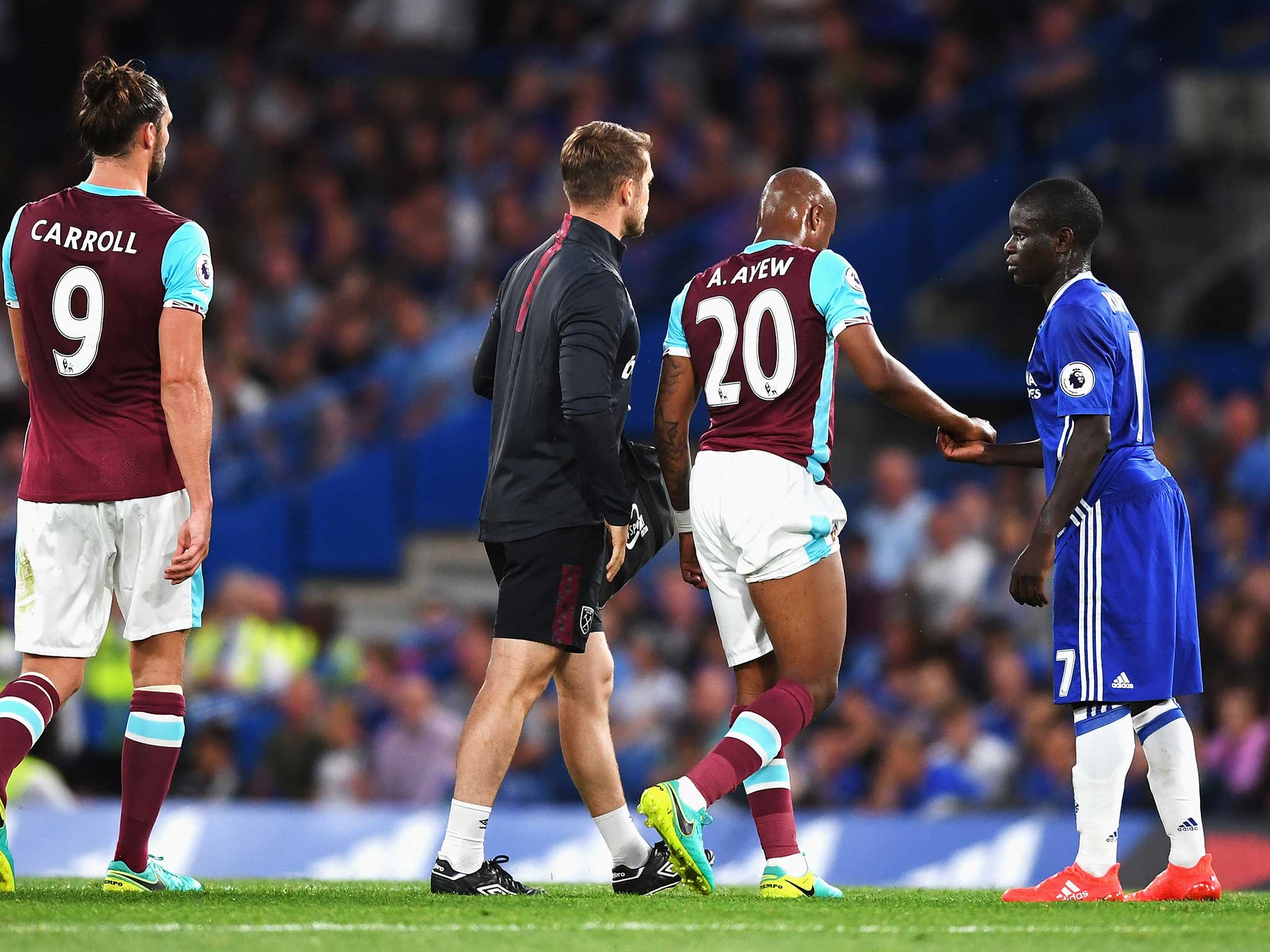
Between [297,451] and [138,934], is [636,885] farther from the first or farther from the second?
[297,451]

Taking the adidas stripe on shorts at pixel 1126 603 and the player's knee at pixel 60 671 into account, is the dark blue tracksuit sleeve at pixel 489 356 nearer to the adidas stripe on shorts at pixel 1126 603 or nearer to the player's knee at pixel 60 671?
the player's knee at pixel 60 671

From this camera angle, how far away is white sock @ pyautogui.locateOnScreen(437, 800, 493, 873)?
5.39m

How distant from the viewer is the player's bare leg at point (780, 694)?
524 cm

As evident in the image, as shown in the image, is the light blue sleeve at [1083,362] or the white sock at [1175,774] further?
the white sock at [1175,774]

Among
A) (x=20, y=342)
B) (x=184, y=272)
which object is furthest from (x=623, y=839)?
Answer: (x=20, y=342)

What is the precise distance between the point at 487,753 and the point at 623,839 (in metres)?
0.63

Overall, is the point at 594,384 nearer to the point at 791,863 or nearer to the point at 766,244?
the point at 766,244

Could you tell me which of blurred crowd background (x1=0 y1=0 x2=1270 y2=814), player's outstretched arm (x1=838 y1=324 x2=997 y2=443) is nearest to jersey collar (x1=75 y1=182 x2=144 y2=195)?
player's outstretched arm (x1=838 y1=324 x2=997 y2=443)

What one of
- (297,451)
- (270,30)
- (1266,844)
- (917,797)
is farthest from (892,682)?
(270,30)

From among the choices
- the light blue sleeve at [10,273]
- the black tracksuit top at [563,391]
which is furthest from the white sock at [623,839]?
the light blue sleeve at [10,273]

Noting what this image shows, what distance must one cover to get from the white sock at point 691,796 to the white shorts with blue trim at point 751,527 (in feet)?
1.78

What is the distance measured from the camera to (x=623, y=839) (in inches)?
227

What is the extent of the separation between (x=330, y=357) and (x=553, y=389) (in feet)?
32.2

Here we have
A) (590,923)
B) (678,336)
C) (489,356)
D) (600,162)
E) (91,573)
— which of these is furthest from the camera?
(489,356)
